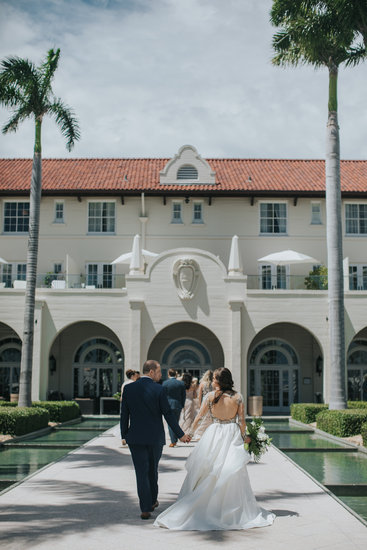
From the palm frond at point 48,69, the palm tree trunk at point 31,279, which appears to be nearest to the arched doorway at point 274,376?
the palm tree trunk at point 31,279

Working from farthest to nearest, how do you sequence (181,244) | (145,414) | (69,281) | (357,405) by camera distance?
(181,244), (69,281), (357,405), (145,414)

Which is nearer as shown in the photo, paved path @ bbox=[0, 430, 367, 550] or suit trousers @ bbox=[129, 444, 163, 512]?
paved path @ bbox=[0, 430, 367, 550]

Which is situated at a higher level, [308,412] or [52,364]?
[52,364]

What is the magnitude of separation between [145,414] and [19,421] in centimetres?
1117

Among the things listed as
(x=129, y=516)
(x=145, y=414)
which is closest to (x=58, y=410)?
(x=129, y=516)

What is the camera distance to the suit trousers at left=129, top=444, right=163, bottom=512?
791 cm

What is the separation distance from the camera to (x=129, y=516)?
8.08 metres

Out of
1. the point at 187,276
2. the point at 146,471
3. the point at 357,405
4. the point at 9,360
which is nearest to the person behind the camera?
the point at 146,471

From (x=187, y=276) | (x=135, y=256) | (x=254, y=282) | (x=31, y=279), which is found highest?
(x=135, y=256)

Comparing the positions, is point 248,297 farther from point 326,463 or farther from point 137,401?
point 137,401

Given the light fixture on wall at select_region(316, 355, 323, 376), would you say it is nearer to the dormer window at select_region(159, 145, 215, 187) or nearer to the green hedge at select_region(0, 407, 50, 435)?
the dormer window at select_region(159, 145, 215, 187)

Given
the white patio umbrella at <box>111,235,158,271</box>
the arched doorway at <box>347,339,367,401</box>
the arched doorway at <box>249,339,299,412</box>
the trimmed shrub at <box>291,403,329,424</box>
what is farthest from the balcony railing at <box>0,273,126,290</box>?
the arched doorway at <box>347,339,367,401</box>

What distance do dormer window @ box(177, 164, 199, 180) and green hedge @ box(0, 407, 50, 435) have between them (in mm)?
15712

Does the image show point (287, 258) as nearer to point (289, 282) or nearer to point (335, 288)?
point (289, 282)
